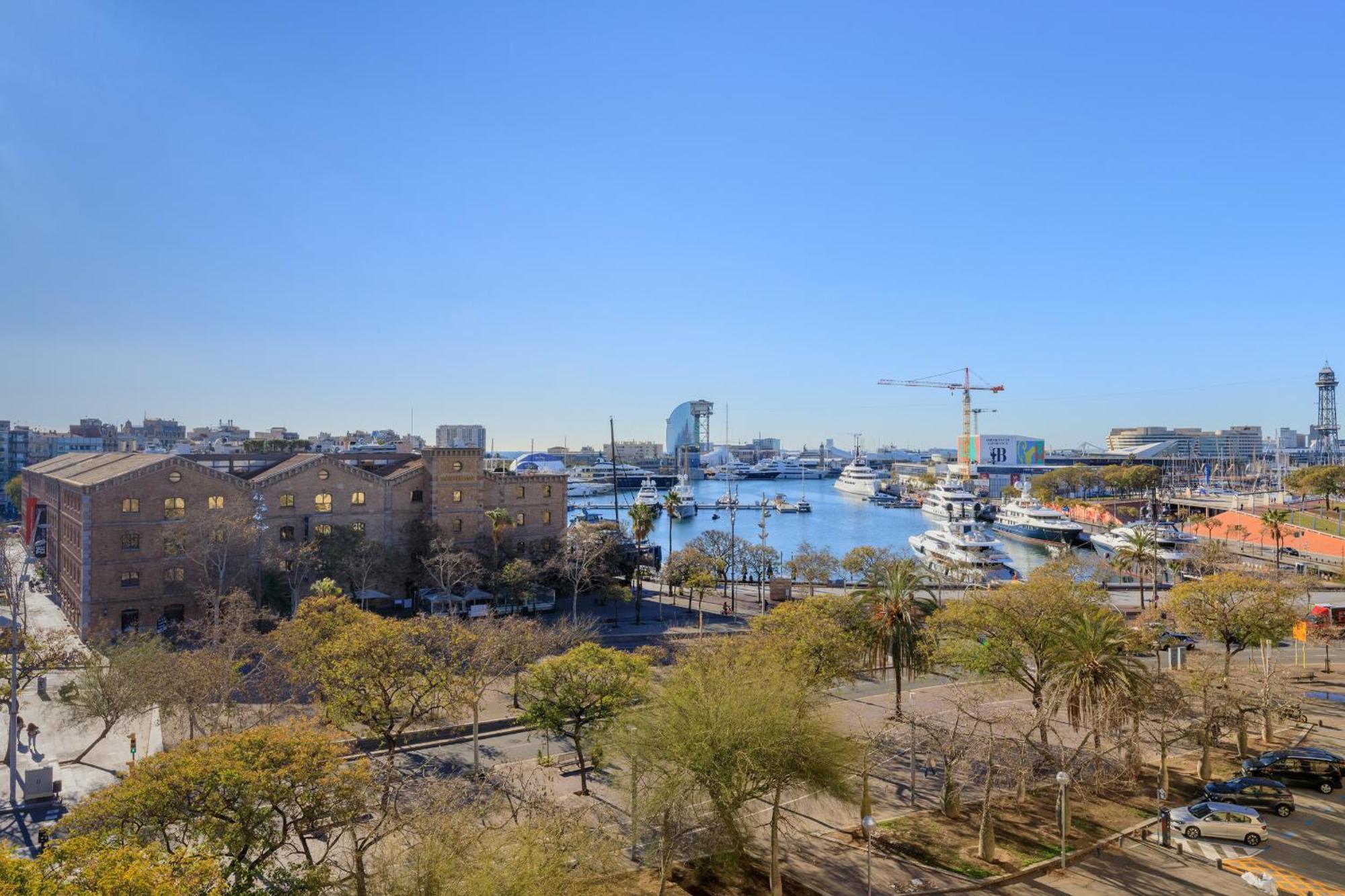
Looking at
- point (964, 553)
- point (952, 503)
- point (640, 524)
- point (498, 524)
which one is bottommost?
point (964, 553)

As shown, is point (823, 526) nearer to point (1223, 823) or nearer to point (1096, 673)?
point (1096, 673)

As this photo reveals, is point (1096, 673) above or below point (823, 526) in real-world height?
above

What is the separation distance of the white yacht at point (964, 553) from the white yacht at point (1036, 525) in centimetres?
1678

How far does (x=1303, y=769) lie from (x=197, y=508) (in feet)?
163

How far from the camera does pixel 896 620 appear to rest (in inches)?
1091

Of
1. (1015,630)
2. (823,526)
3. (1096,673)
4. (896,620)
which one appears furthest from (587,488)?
(1096,673)

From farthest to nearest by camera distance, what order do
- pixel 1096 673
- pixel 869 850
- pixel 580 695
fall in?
1. pixel 580 695
2. pixel 1096 673
3. pixel 869 850

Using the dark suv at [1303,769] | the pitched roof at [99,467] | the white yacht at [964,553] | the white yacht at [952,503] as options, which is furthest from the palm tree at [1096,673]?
the white yacht at [952,503]

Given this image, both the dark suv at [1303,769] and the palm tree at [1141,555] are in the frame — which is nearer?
the dark suv at [1303,769]

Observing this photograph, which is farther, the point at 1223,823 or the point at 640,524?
the point at 640,524

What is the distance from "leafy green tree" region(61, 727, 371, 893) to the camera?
41.4 feet

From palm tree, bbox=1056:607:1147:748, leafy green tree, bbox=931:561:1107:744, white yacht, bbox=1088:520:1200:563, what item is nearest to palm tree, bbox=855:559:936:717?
leafy green tree, bbox=931:561:1107:744

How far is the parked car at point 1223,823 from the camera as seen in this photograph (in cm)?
2036

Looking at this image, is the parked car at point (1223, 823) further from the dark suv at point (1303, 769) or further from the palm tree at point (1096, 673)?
the dark suv at point (1303, 769)
